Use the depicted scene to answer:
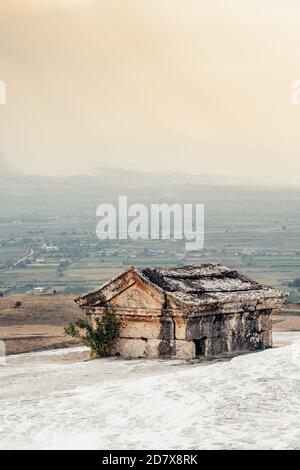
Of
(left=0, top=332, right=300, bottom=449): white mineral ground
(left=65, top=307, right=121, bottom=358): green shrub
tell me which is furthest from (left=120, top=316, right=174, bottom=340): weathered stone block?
(left=0, top=332, right=300, bottom=449): white mineral ground

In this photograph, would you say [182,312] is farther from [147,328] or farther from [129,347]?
[129,347]

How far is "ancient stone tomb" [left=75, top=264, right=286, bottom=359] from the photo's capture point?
17078 millimetres

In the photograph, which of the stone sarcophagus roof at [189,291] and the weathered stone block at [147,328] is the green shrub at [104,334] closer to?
the weathered stone block at [147,328]

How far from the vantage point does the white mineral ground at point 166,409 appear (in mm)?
10695

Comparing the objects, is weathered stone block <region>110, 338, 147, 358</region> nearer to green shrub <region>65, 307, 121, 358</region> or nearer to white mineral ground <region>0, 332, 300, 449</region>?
green shrub <region>65, 307, 121, 358</region>

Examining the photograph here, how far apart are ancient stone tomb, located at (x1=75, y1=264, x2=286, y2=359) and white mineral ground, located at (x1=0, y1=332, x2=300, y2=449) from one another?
2.39 m

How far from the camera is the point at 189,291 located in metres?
17.4

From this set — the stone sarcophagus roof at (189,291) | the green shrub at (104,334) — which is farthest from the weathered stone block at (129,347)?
the stone sarcophagus roof at (189,291)

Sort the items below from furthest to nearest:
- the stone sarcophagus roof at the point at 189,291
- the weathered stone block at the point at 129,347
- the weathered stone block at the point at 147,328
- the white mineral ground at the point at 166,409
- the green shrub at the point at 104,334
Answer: the green shrub at the point at 104,334 → the weathered stone block at the point at 129,347 → the weathered stone block at the point at 147,328 → the stone sarcophagus roof at the point at 189,291 → the white mineral ground at the point at 166,409

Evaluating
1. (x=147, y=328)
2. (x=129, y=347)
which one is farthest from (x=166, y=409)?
(x=129, y=347)

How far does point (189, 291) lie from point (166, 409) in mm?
5780

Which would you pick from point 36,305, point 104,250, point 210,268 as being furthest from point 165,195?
point 210,268

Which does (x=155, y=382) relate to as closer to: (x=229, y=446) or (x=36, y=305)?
(x=229, y=446)

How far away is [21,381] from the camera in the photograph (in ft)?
49.2
